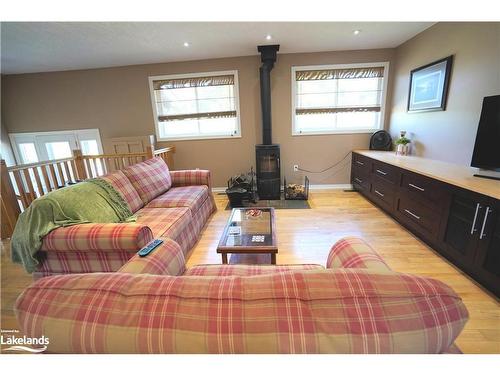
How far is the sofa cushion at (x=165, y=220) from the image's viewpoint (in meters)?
1.82

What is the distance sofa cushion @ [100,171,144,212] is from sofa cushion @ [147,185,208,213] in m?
0.15

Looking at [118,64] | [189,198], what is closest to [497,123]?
[189,198]

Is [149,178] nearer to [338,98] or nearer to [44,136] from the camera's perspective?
[338,98]

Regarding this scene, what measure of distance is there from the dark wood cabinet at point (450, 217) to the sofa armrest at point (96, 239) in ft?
8.01

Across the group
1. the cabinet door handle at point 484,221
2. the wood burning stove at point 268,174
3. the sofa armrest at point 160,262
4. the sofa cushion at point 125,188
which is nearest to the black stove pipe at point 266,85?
the wood burning stove at point 268,174

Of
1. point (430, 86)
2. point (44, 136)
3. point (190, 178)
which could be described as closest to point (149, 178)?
point (190, 178)

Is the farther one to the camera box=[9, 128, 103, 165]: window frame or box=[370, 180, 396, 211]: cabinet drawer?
box=[9, 128, 103, 165]: window frame

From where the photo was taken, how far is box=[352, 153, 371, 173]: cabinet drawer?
3.42 meters

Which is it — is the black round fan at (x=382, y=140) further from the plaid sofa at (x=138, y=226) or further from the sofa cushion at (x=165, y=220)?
the sofa cushion at (x=165, y=220)

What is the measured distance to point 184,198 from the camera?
8.21ft

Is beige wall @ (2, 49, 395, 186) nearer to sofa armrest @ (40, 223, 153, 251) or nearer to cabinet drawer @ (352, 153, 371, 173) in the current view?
cabinet drawer @ (352, 153, 371, 173)

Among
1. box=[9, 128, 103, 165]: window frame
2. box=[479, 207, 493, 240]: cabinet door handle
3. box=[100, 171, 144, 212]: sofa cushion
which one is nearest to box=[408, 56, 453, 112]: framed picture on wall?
box=[479, 207, 493, 240]: cabinet door handle

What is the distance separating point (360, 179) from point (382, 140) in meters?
0.82
